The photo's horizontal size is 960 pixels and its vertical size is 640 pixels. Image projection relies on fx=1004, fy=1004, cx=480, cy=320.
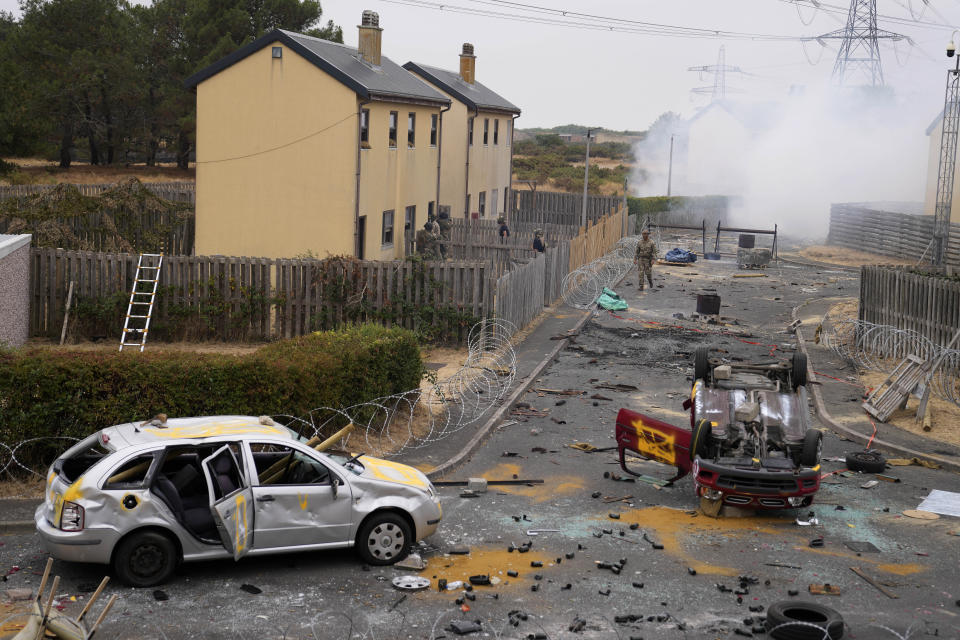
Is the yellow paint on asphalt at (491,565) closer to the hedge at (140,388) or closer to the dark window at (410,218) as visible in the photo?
the hedge at (140,388)

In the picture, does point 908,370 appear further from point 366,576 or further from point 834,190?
point 834,190

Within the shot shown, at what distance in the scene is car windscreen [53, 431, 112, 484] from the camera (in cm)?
1003

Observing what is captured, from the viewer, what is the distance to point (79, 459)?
10305 millimetres

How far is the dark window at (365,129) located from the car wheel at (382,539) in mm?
19409

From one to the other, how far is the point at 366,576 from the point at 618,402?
31.0 feet

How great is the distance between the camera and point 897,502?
13359 millimetres

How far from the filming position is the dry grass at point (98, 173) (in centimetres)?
5871

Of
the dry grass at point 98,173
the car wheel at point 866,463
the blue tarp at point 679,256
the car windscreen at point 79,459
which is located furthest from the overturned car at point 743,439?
the dry grass at point 98,173

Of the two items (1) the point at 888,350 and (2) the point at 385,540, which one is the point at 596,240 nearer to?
(1) the point at 888,350

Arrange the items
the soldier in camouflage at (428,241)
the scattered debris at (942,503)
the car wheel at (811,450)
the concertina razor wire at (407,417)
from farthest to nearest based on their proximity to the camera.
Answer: the soldier in camouflage at (428,241)
the concertina razor wire at (407,417)
the scattered debris at (942,503)
the car wheel at (811,450)

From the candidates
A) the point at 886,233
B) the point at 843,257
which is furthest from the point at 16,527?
the point at 886,233

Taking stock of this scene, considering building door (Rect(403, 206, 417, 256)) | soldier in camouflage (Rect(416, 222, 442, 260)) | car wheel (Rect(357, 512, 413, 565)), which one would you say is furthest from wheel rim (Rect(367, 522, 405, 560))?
building door (Rect(403, 206, 417, 256))

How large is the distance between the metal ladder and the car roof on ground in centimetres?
1165

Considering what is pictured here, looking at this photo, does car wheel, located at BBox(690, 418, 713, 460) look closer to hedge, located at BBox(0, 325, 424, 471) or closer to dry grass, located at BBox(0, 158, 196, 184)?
hedge, located at BBox(0, 325, 424, 471)
